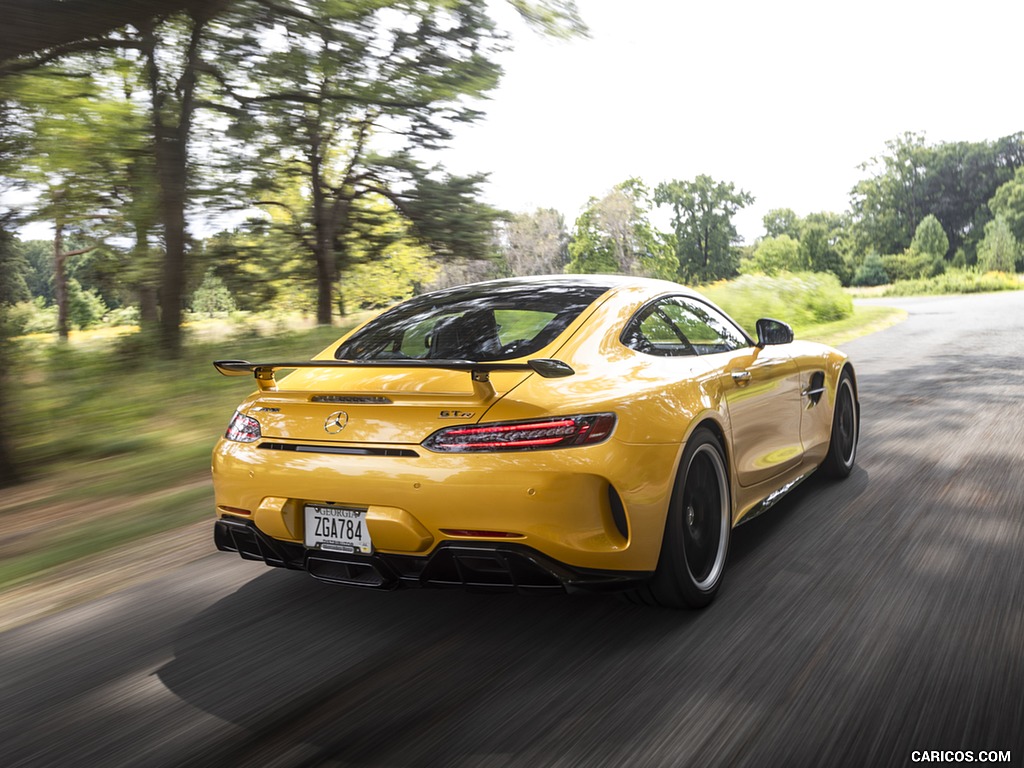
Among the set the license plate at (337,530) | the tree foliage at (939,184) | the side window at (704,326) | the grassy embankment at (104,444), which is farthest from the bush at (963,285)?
the license plate at (337,530)

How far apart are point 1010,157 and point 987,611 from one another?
424ft

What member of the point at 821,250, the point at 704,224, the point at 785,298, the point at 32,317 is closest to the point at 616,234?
the point at 704,224

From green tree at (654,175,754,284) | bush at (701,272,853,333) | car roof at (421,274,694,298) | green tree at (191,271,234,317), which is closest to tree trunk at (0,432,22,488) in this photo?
car roof at (421,274,694,298)

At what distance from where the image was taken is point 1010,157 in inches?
4439

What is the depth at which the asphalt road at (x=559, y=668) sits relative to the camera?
2.50 meters

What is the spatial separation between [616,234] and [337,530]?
61828 mm

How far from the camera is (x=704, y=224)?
285 feet

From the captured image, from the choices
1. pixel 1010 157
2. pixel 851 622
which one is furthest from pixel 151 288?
pixel 1010 157

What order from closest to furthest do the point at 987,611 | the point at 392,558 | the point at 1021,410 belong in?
1. the point at 392,558
2. the point at 987,611
3. the point at 1021,410

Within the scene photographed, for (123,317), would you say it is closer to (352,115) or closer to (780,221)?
(352,115)

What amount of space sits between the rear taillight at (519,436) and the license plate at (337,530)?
15.4 inches

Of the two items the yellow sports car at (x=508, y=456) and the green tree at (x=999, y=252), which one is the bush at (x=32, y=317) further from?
the green tree at (x=999, y=252)

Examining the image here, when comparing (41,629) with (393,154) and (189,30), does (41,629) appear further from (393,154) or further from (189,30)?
(393,154)

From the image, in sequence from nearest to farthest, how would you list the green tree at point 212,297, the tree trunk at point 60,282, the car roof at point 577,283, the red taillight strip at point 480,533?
the red taillight strip at point 480,533 → the car roof at point 577,283 → the tree trunk at point 60,282 → the green tree at point 212,297
